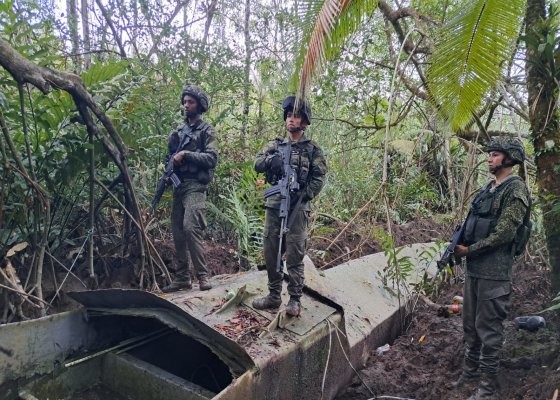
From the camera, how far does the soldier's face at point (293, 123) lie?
3986 millimetres

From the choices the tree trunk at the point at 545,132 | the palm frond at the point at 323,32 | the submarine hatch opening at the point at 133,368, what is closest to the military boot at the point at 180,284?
the submarine hatch opening at the point at 133,368

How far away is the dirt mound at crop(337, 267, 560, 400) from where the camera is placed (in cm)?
375

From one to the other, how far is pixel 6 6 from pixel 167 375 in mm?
3328

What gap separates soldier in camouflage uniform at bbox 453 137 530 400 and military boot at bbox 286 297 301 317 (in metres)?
1.43

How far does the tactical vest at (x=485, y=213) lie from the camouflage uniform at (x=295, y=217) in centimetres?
135

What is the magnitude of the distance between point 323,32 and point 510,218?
210 cm

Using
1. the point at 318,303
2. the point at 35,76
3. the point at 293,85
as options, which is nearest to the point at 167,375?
the point at 318,303

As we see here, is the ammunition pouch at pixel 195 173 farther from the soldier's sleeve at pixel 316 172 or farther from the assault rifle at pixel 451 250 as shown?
the assault rifle at pixel 451 250

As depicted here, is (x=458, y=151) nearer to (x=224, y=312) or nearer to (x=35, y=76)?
(x=224, y=312)

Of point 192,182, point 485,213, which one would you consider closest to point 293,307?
point 192,182

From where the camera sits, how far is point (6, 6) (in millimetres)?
3859

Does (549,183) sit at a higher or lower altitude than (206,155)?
lower

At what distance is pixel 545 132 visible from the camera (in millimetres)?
4289

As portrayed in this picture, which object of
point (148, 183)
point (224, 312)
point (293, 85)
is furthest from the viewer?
point (148, 183)
